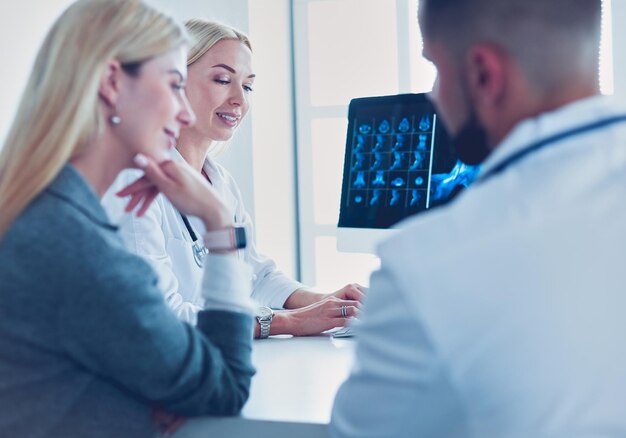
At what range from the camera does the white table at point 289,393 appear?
116cm

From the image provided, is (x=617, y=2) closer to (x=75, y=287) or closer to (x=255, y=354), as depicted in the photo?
(x=255, y=354)

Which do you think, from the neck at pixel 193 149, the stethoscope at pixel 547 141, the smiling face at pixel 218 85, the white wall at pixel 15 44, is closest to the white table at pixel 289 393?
the stethoscope at pixel 547 141

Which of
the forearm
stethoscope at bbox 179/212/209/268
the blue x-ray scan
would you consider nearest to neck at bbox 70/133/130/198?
stethoscope at bbox 179/212/209/268

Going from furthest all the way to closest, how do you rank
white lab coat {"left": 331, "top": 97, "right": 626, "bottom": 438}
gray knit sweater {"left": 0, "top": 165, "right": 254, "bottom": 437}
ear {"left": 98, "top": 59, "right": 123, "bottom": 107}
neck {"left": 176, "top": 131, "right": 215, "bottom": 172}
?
neck {"left": 176, "top": 131, "right": 215, "bottom": 172}, ear {"left": 98, "top": 59, "right": 123, "bottom": 107}, gray knit sweater {"left": 0, "top": 165, "right": 254, "bottom": 437}, white lab coat {"left": 331, "top": 97, "right": 626, "bottom": 438}

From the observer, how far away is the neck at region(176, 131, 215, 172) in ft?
7.22

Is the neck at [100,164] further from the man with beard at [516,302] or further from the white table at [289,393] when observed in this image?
the man with beard at [516,302]

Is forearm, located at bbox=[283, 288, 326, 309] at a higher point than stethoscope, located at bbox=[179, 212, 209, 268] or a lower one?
lower

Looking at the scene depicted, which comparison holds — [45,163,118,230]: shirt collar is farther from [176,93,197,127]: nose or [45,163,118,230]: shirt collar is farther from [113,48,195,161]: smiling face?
[176,93,197,127]: nose

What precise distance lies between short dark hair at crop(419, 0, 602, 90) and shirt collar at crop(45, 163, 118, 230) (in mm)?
510

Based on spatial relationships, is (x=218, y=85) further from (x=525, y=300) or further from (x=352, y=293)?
(x=525, y=300)

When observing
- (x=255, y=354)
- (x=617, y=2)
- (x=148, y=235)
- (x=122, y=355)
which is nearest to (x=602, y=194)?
(x=122, y=355)

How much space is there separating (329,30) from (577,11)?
330 centimetres

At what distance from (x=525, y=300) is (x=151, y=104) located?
2.29 feet

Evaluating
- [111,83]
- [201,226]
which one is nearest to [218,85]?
[201,226]
